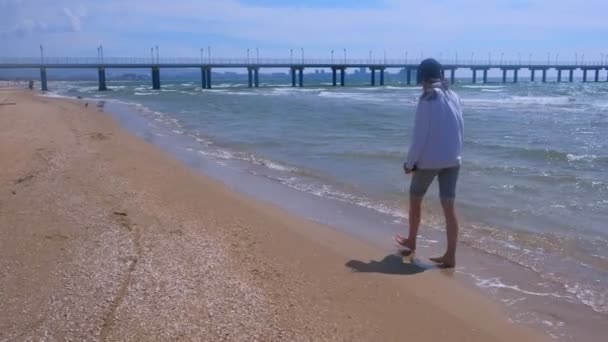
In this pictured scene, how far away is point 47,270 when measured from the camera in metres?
4.26

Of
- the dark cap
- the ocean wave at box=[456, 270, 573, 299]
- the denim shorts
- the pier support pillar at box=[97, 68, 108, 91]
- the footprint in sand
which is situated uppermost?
the pier support pillar at box=[97, 68, 108, 91]

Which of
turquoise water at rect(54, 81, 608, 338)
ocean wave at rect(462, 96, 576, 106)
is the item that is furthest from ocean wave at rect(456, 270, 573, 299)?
ocean wave at rect(462, 96, 576, 106)

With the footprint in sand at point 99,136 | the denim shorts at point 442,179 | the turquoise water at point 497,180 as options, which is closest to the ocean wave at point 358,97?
the turquoise water at point 497,180

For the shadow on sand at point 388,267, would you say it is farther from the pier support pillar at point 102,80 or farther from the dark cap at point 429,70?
the pier support pillar at point 102,80

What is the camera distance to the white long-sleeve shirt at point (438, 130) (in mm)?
4805

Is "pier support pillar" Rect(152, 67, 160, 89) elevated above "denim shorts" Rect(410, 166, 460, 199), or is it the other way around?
"pier support pillar" Rect(152, 67, 160, 89)

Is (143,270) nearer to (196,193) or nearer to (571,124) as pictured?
(196,193)

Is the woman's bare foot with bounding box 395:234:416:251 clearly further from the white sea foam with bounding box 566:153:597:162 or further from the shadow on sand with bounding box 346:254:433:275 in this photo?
the white sea foam with bounding box 566:153:597:162

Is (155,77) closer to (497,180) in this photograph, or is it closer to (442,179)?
(497,180)

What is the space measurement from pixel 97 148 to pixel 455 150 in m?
9.31

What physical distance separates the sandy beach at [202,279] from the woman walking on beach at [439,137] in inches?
24.7

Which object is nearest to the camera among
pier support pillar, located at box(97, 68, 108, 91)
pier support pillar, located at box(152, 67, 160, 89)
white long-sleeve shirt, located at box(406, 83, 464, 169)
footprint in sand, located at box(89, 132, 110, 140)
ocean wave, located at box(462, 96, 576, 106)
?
white long-sleeve shirt, located at box(406, 83, 464, 169)

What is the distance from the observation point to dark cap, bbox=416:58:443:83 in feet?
15.8

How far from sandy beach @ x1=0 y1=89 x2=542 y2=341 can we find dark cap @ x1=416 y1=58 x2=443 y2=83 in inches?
64.1
